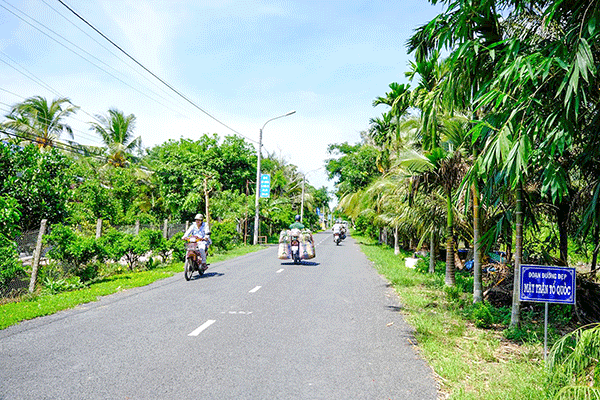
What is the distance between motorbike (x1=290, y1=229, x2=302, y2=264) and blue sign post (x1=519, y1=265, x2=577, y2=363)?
39.3 feet

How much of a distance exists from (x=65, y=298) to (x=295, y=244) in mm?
9481

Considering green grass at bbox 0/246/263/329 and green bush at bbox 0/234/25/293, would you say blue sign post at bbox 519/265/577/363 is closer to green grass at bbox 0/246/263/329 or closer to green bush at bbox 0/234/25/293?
green grass at bbox 0/246/263/329

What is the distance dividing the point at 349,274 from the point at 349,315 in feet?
22.0

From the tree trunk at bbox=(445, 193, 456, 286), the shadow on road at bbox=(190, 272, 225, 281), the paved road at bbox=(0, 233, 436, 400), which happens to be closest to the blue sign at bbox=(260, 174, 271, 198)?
the shadow on road at bbox=(190, 272, 225, 281)

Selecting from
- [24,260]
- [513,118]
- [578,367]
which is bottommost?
[578,367]

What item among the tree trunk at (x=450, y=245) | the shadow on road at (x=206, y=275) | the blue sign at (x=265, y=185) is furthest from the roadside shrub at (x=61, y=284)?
the blue sign at (x=265, y=185)

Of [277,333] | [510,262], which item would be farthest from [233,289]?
[510,262]

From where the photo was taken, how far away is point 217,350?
18.0ft

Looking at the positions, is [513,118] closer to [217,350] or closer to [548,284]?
[548,284]

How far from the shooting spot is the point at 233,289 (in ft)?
34.7

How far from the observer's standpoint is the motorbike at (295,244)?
673 inches

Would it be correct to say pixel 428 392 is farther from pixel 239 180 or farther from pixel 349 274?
pixel 239 180

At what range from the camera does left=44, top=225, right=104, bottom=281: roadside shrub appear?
1019cm

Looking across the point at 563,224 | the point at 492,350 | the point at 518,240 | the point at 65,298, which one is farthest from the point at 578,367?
the point at 65,298
